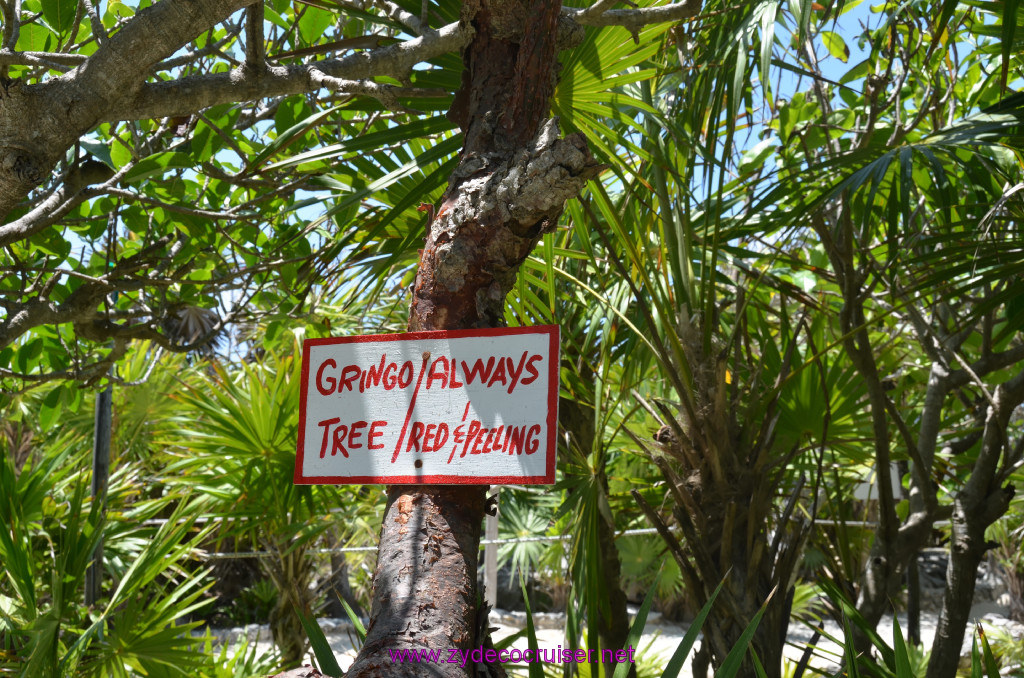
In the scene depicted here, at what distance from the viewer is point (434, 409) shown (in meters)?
0.86

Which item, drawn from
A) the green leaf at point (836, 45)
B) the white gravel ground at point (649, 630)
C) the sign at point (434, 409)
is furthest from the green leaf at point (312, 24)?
the white gravel ground at point (649, 630)

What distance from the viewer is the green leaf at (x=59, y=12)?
4.70ft

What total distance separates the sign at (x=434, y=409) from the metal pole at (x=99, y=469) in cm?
155

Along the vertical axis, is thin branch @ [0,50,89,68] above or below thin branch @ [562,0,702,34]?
below

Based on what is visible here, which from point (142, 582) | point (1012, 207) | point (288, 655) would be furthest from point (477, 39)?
point (288, 655)

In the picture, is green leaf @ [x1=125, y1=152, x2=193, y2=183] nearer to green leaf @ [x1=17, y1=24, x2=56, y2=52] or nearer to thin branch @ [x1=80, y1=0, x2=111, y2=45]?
thin branch @ [x1=80, y1=0, x2=111, y2=45]

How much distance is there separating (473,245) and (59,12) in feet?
3.63

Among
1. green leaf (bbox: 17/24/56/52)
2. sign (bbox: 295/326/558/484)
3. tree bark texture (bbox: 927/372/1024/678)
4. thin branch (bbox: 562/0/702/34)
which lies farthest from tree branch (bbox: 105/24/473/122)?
tree bark texture (bbox: 927/372/1024/678)

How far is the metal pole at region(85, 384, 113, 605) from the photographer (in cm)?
220

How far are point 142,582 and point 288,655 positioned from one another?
1089mm

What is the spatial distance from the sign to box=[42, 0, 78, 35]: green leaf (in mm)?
985

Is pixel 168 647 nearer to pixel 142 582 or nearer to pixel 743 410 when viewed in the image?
pixel 142 582

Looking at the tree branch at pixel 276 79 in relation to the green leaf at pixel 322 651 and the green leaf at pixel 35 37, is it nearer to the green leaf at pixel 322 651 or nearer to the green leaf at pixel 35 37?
the green leaf at pixel 322 651

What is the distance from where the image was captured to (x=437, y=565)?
2.51 feet
